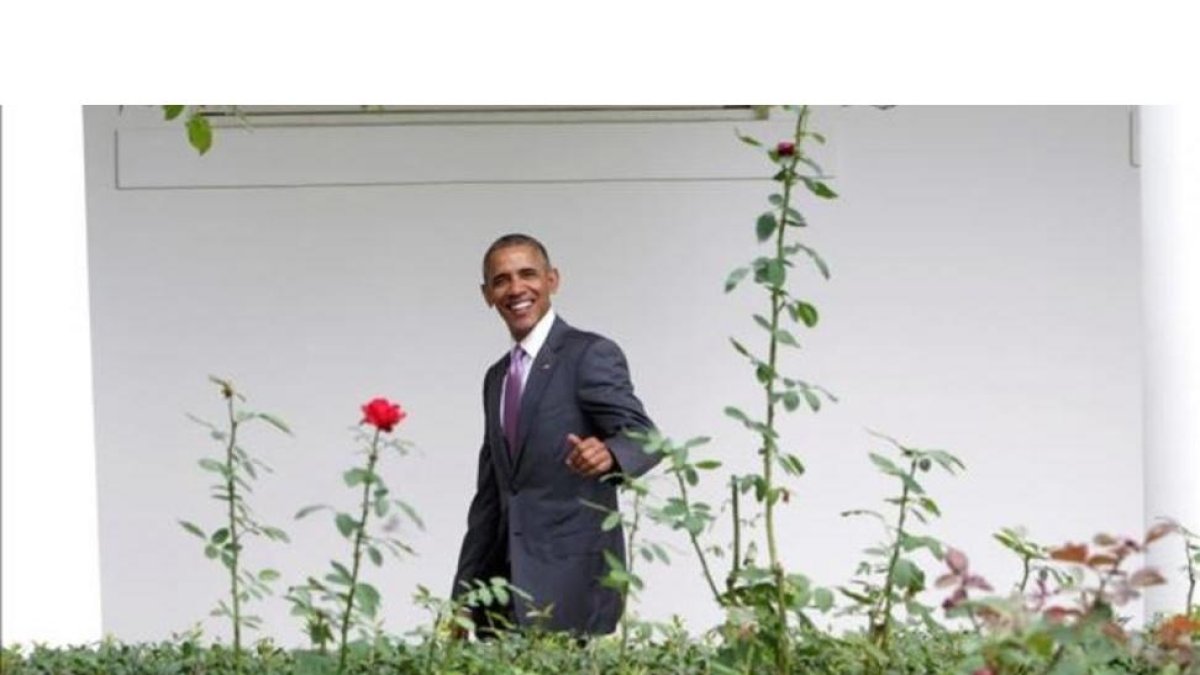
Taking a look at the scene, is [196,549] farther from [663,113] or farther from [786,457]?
[786,457]

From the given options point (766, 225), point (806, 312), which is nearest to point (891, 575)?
point (806, 312)

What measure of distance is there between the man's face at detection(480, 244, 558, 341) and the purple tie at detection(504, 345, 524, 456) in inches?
2.4

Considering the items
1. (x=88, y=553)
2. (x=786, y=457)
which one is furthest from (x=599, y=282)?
(x=786, y=457)

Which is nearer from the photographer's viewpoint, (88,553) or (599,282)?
(88,553)

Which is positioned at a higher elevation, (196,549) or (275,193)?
(275,193)

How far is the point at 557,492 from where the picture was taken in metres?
8.73

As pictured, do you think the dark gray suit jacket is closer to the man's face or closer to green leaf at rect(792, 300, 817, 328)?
the man's face

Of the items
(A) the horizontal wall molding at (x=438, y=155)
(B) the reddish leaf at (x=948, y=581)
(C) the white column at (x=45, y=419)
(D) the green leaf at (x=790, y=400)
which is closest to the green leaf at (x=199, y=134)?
(C) the white column at (x=45, y=419)

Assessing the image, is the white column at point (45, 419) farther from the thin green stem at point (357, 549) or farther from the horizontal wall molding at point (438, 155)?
the horizontal wall molding at point (438, 155)

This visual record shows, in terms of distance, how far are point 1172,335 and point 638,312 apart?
9.81 ft

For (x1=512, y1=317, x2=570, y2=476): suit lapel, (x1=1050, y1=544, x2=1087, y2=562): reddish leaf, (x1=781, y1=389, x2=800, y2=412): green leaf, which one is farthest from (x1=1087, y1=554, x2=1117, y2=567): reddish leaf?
(x1=512, y1=317, x2=570, y2=476): suit lapel
